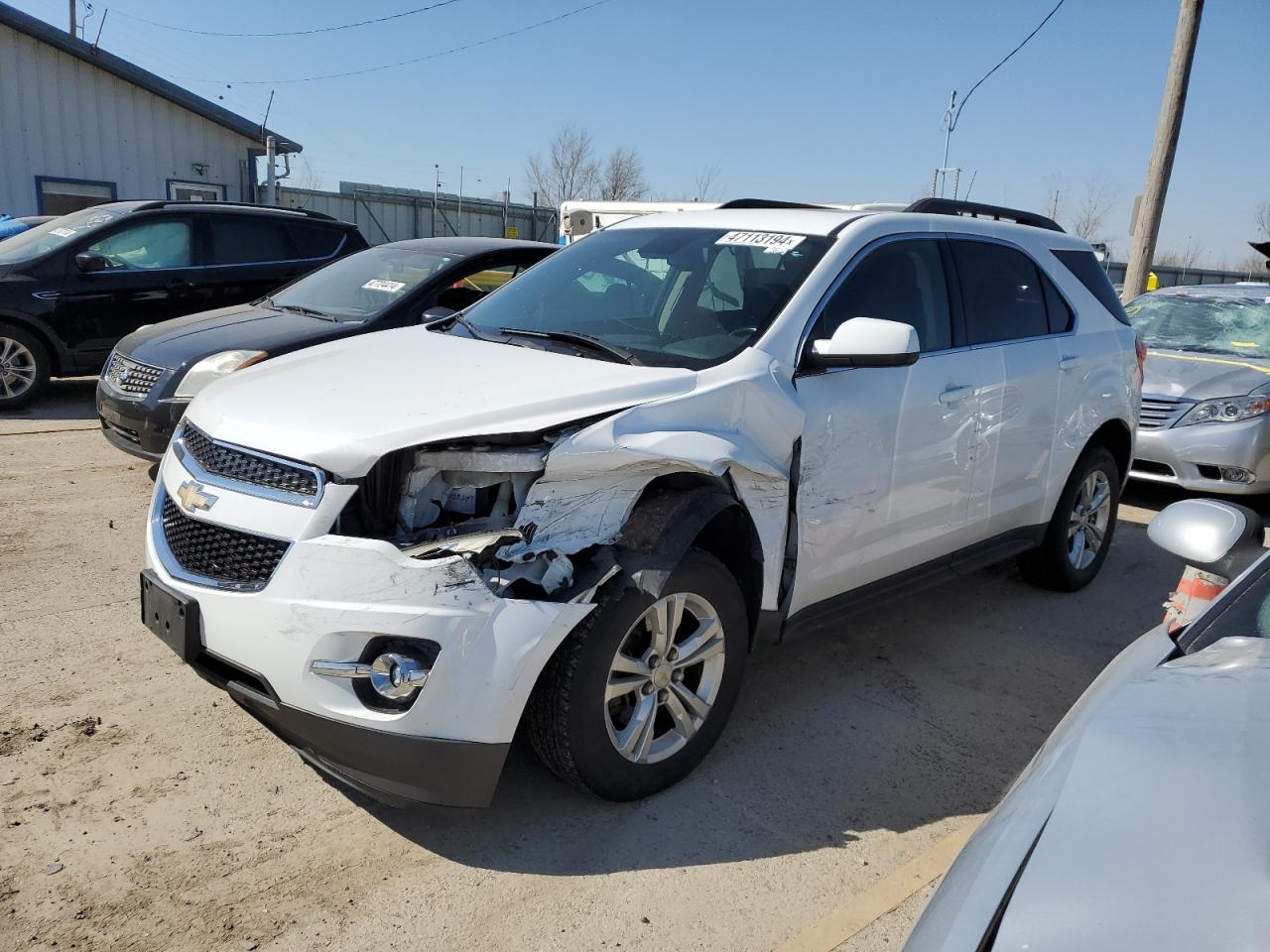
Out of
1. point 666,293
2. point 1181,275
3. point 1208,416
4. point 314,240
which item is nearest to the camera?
point 666,293

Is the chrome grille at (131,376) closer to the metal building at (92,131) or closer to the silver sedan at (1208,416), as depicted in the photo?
the silver sedan at (1208,416)

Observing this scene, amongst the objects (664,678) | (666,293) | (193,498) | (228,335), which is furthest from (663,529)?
(228,335)

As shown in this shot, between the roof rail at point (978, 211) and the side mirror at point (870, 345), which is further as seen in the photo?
the roof rail at point (978, 211)

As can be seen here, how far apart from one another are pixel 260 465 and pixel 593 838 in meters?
1.51

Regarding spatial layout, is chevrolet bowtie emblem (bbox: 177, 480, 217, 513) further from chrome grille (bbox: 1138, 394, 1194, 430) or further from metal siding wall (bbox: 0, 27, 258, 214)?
metal siding wall (bbox: 0, 27, 258, 214)

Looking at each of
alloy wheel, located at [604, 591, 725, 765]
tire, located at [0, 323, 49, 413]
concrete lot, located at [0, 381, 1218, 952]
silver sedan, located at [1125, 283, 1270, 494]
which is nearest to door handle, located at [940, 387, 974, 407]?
concrete lot, located at [0, 381, 1218, 952]

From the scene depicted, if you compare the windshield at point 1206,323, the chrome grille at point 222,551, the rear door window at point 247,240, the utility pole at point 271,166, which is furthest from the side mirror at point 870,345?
the utility pole at point 271,166

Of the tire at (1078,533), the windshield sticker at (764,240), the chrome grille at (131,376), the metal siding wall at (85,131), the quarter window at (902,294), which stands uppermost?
the metal siding wall at (85,131)

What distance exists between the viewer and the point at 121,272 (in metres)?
8.87

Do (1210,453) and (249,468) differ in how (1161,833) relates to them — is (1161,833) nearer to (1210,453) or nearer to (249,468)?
(249,468)

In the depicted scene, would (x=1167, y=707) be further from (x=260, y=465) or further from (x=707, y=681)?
(x=260, y=465)

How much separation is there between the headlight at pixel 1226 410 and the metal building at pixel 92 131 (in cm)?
1644

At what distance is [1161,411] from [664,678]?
602 cm

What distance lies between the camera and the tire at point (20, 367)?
855 centimetres
